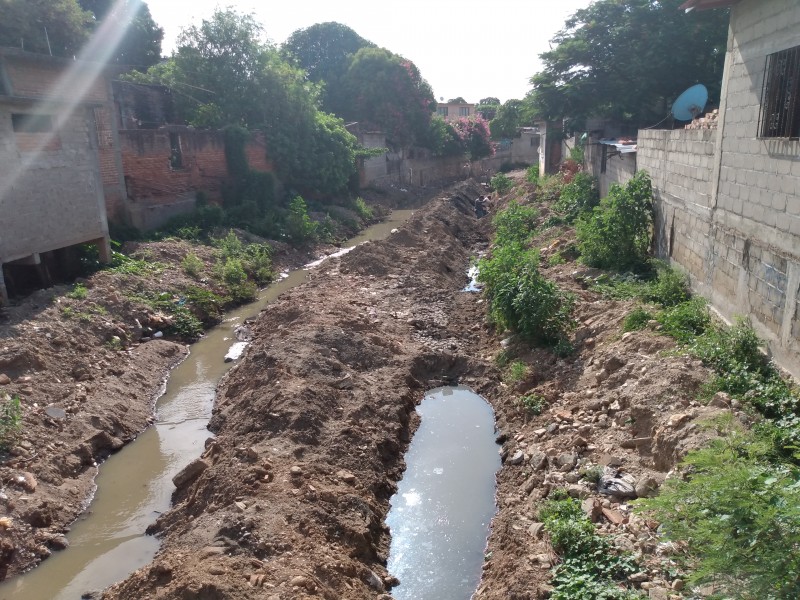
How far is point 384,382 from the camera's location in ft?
30.9

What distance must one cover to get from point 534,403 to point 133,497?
566 centimetres

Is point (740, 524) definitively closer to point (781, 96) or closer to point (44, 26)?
point (781, 96)

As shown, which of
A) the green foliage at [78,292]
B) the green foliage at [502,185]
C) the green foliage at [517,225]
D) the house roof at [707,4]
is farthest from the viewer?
the green foliage at [502,185]

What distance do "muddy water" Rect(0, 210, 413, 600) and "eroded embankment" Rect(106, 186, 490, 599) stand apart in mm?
407

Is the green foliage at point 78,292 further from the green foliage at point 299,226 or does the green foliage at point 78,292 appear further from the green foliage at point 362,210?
the green foliage at point 362,210

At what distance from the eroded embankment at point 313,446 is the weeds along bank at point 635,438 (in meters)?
1.43

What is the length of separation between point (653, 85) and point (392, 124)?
1980 cm

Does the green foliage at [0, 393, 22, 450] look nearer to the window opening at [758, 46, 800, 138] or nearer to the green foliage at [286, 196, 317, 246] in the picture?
the window opening at [758, 46, 800, 138]

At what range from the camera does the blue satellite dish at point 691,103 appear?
13180 mm

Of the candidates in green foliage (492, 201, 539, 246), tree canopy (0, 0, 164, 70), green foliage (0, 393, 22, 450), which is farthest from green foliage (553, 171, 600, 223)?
tree canopy (0, 0, 164, 70)

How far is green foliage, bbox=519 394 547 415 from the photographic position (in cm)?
835

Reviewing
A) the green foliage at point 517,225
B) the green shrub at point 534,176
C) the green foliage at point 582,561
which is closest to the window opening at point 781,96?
the green foliage at point 582,561

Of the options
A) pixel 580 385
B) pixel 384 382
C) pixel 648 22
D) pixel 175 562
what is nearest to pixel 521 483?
pixel 580 385

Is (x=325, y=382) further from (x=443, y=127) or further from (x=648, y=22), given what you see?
(x=443, y=127)
